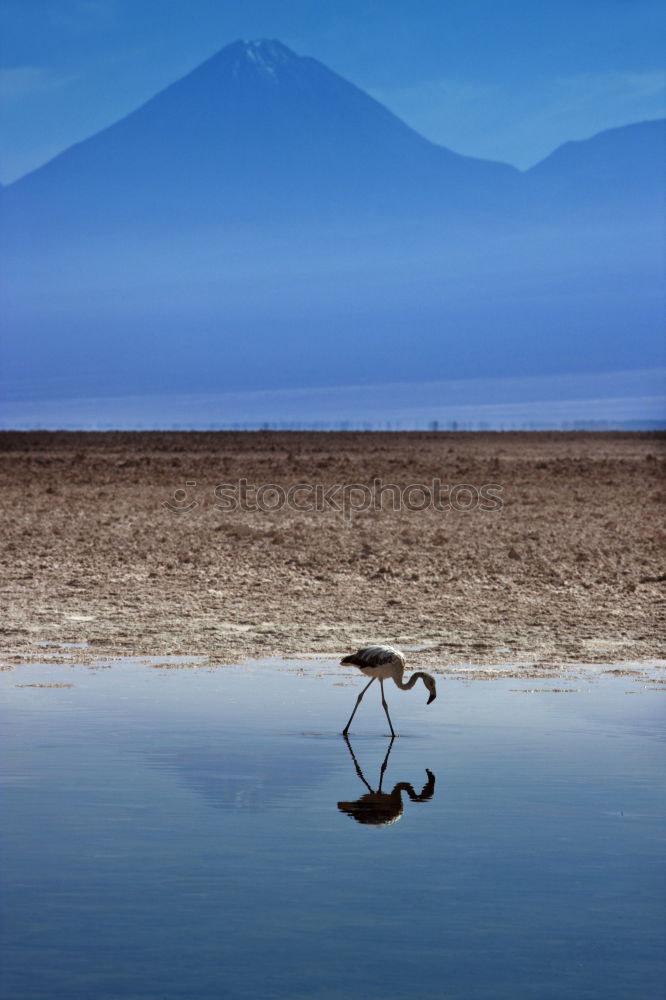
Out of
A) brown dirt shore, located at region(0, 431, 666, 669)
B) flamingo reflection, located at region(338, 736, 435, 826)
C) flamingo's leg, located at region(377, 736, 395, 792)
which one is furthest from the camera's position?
brown dirt shore, located at region(0, 431, 666, 669)

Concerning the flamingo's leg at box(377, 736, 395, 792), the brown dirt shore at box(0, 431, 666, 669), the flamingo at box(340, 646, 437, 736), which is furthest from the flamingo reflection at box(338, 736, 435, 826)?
the brown dirt shore at box(0, 431, 666, 669)

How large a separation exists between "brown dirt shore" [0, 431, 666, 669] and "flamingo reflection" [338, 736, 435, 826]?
17.1ft

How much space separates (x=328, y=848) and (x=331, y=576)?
12349mm

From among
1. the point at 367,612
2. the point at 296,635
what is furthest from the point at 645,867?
the point at 367,612

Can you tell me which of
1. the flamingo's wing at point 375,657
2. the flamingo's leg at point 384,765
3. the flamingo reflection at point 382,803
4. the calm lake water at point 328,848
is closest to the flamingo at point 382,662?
the flamingo's wing at point 375,657

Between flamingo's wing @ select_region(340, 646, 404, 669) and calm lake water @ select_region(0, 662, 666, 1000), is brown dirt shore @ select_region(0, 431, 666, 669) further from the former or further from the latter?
flamingo's wing @ select_region(340, 646, 404, 669)

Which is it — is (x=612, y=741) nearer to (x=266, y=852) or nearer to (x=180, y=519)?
(x=266, y=852)

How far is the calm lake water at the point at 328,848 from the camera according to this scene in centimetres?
564

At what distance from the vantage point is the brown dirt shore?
15.0 meters

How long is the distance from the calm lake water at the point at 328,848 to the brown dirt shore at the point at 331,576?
3189 mm

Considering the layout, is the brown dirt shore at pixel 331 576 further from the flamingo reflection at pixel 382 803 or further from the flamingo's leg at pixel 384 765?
the flamingo reflection at pixel 382 803

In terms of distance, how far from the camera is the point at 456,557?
70.2 feet

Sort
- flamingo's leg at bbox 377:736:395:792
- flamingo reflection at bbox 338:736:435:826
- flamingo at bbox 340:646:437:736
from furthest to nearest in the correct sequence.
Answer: flamingo at bbox 340:646:437:736 < flamingo's leg at bbox 377:736:395:792 < flamingo reflection at bbox 338:736:435:826

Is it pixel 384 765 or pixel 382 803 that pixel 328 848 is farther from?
pixel 384 765
